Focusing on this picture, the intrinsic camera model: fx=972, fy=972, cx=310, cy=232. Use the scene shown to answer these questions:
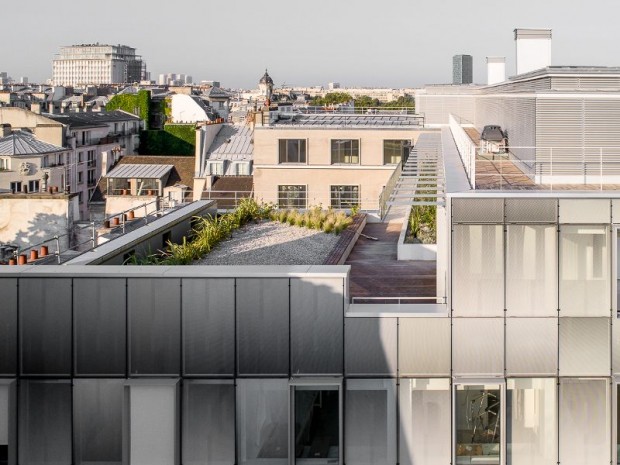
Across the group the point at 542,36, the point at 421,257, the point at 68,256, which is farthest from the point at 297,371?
the point at 542,36

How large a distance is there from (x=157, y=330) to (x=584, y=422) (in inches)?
224

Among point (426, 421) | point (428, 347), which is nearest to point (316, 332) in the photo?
point (428, 347)

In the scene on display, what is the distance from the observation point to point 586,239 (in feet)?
41.3

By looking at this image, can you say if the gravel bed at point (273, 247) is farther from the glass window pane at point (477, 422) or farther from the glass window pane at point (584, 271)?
the glass window pane at point (584, 271)

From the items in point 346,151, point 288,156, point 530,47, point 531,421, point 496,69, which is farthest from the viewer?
point 288,156

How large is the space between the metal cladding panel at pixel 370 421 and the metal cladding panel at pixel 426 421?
0.47 feet

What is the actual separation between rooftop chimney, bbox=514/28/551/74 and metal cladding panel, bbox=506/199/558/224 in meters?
18.4

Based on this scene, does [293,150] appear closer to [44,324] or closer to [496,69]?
[496,69]

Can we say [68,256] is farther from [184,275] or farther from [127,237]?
[184,275]

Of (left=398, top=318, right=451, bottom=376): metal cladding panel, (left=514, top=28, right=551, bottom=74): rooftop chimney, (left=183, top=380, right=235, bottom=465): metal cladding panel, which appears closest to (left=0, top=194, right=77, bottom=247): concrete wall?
(left=514, top=28, right=551, bottom=74): rooftop chimney

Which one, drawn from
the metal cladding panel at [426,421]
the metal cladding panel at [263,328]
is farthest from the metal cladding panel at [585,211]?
the metal cladding panel at [263,328]

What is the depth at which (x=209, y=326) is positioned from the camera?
1277cm

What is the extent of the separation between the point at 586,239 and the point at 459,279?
172cm

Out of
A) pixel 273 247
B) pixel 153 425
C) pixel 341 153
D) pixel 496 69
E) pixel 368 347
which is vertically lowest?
pixel 153 425
